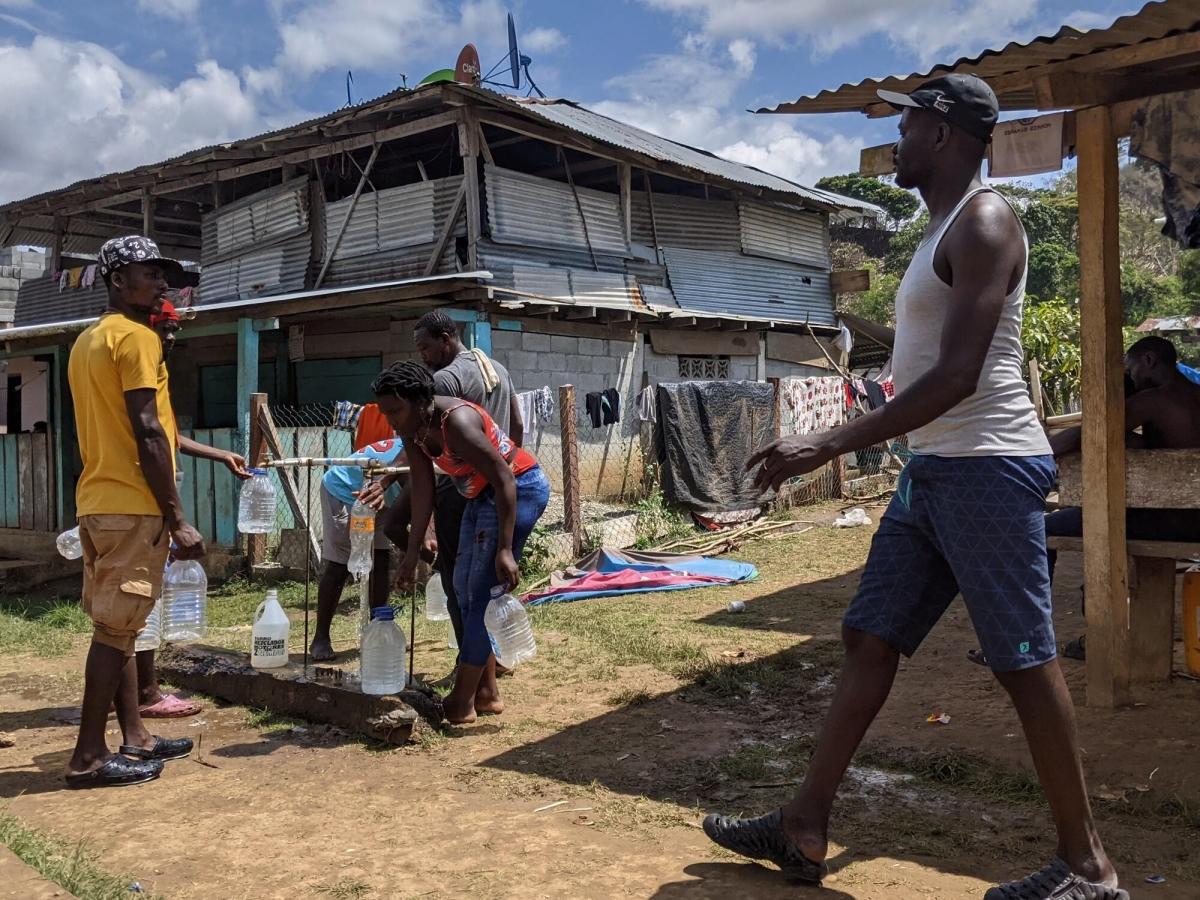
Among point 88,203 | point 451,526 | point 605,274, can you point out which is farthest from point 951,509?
point 88,203

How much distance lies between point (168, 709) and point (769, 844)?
3.35 meters

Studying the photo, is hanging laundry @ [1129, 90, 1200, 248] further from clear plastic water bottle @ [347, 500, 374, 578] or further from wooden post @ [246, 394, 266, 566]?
wooden post @ [246, 394, 266, 566]

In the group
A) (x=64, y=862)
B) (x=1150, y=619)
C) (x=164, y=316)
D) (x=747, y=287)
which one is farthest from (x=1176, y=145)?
(x=747, y=287)

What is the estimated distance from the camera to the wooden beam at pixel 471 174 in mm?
12398

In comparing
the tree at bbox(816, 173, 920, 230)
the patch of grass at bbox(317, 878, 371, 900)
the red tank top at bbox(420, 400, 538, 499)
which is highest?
the tree at bbox(816, 173, 920, 230)

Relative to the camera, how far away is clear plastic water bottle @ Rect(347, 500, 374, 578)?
513cm

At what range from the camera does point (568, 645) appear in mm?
6379

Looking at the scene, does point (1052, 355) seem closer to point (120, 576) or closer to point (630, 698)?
point (630, 698)

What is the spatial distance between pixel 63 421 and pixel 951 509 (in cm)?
1217

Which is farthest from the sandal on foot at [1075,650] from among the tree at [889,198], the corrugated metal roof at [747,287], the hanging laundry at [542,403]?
the tree at [889,198]

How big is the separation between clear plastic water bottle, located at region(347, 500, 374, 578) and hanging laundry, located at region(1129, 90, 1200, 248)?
13.6 ft

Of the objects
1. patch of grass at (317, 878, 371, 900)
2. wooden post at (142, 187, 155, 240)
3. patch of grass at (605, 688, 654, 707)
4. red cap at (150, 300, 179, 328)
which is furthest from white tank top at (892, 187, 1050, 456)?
wooden post at (142, 187, 155, 240)

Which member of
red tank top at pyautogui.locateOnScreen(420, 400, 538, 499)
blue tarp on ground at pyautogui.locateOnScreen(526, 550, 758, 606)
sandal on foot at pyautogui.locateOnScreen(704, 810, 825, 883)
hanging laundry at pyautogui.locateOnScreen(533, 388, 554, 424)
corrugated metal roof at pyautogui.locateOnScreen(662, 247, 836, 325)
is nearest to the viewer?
sandal on foot at pyautogui.locateOnScreen(704, 810, 825, 883)

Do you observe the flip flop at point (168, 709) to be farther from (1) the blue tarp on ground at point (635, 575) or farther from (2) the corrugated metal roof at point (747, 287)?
(2) the corrugated metal roof at point (747, 287)
